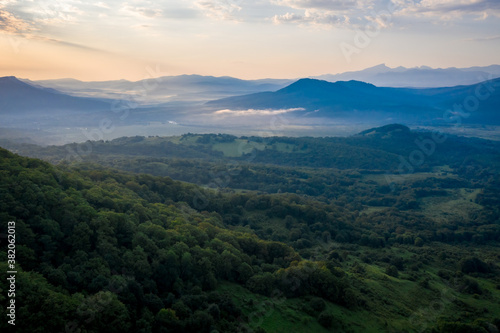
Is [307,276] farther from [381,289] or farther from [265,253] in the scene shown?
[381,289]

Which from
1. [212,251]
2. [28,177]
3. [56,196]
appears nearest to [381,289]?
[212,251]

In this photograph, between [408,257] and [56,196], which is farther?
[408,257]

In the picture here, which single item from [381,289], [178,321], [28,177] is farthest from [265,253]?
[28,177]

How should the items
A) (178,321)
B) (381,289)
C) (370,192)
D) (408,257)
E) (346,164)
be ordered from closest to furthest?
(178,321) < (381,289) < (408,257) < (370,192) < (346,164)

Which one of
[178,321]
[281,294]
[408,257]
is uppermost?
[178,321]

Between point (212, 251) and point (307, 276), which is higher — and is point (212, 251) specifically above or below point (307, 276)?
above

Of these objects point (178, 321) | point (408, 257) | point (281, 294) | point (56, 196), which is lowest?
point (408, 257)

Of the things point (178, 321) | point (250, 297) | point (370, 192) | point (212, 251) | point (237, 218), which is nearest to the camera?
point (178, 321)

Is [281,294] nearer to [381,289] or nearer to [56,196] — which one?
[381,289]

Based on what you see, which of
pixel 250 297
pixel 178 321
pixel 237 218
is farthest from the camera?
pixel 237 218
